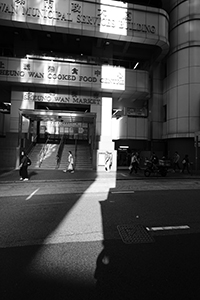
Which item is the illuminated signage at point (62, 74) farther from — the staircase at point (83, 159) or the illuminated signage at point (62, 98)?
the staircase at point (83, 159)

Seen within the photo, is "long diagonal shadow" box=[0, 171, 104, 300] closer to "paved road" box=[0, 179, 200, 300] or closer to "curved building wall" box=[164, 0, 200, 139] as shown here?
"paved road" box=[0, 179, 200, 300]

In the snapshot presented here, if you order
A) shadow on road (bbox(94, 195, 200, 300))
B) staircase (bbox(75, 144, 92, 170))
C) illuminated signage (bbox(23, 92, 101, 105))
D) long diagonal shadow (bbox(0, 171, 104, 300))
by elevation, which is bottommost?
long diagonal shadow (bbox(0, 171, 104, 300))

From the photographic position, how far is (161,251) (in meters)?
3.07

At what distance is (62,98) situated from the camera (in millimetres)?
19438

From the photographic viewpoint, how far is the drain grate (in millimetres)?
3445

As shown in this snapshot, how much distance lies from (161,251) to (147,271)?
65 centimetres

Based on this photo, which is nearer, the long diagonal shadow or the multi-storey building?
the long diagonal shadow

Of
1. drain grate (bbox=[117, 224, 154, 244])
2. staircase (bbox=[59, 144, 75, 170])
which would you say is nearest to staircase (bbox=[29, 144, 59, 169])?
staircase (bbox=[59, 144, 75, 170])

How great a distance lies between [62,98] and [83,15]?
786cm

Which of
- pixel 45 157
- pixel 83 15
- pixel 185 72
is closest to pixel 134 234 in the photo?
pixel 45 157

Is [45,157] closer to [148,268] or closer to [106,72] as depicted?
[106,72]

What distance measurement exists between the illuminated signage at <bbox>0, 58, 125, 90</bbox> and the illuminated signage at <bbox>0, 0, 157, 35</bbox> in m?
3.41

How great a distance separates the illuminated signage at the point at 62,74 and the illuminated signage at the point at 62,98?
150 cm

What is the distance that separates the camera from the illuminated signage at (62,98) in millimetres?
19094
